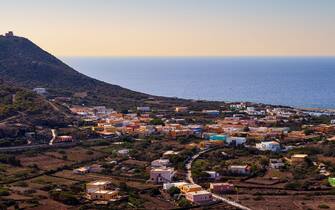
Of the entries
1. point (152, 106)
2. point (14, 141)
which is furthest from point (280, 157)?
point (152, 106)

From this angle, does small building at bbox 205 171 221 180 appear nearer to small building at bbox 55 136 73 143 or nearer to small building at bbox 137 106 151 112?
small building at bbox 55 136 73 143

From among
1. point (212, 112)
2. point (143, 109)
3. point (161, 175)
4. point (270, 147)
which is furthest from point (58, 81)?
point (161, 175)

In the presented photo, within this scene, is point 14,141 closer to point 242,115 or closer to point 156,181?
point 156,181

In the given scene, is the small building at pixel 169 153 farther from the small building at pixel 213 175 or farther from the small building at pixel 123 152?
the small building at pixel 213 175

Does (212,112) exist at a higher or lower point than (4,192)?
higher

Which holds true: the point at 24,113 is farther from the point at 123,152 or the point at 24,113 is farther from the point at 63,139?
the point at 123,152

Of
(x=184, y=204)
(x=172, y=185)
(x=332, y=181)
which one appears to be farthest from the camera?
(x=332, y=181)

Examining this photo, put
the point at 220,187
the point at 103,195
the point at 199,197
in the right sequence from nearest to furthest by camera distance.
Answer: the point at 199,197 → the point at 103,195 → the point at 220,187

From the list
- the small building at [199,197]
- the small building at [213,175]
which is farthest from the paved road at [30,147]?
the small building at [199,197]
